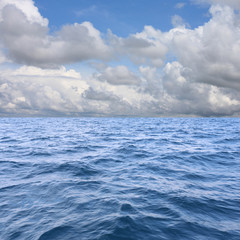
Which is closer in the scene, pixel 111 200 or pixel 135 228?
pixel 135 228

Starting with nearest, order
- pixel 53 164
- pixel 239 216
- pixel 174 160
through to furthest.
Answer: pixel 239 216 → pixel 53 164 → pixel 174 160

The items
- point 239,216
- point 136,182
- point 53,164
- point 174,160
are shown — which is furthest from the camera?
point 174,160

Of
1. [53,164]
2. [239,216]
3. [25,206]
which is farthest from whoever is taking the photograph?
[53,164]

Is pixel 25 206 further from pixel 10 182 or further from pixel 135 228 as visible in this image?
pixel 135 228

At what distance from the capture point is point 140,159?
1608cm

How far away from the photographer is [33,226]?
19.7 feet

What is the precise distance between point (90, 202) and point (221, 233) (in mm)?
4648

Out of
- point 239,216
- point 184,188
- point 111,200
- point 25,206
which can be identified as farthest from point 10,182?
point 239,216

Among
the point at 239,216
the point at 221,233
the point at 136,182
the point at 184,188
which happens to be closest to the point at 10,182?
the point at 136,182

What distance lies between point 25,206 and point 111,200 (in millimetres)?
3324

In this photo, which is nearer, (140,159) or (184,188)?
(184,188)

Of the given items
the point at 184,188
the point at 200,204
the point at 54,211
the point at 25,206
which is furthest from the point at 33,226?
the point at 184,188

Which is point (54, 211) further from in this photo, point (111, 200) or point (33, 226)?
point (111, 200)

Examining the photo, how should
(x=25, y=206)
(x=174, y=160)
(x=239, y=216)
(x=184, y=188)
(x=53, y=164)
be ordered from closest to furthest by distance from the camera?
(x=239, y=216) < (x=25, y=206) < (x=184, y=188) < (x=53, y=164) < (x=174, y=160)
